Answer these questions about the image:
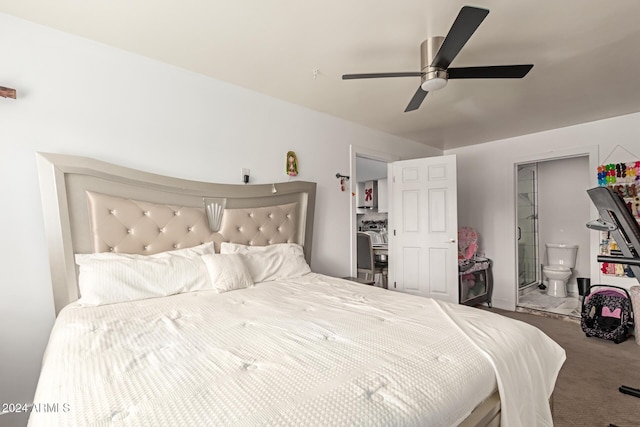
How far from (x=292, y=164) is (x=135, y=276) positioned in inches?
68.0

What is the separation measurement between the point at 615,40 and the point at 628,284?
2796 mm

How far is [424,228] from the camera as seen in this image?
3895mm

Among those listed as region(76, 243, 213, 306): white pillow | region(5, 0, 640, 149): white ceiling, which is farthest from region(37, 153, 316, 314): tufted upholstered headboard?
region(5, 0, 640, 149): white ceiling

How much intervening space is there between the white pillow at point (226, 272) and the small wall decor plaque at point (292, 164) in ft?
3.72

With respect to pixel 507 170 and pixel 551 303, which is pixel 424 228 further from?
pixel 551 303

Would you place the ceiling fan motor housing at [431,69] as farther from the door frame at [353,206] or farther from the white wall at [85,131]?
the door frame at [353,206]

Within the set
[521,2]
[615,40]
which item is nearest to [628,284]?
[615,40]

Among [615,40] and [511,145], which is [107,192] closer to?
[615,40]

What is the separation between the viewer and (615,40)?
2.00 metres

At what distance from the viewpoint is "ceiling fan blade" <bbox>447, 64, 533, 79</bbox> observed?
1.79 m

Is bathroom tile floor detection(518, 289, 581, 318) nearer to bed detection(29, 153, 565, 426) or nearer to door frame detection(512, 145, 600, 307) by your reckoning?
door frame detection(512, 145, 600, 307)

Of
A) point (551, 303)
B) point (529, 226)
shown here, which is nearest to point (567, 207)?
point (529, 226)

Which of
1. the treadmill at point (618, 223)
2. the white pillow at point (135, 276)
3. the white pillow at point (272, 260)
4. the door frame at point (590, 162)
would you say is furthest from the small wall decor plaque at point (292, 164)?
the door frame at point (590, 162)

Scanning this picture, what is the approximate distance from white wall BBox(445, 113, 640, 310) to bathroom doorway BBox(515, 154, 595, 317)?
226 mm
